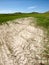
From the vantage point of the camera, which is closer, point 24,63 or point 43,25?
point 24,63

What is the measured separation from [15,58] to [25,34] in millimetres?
7524

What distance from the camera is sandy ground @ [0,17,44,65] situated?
16.7 m

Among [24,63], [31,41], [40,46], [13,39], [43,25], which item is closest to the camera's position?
[24,63]

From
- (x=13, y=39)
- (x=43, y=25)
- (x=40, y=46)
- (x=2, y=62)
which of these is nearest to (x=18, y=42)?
(x=13, y=39)

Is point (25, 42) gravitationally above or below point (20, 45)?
above

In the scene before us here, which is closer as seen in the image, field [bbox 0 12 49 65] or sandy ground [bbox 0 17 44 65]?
sandy ground [bbox 0 17 44 65]

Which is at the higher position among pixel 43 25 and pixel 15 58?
pixel 43 25

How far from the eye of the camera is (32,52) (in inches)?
701

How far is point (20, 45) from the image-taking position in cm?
2009

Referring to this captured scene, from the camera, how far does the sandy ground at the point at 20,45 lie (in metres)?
16.7

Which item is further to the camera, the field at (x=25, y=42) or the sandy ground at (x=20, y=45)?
the field at (x=25, y=42)

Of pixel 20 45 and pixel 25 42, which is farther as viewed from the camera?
pixel 25 42

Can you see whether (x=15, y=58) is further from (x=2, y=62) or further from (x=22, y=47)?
(x=22, y=47)

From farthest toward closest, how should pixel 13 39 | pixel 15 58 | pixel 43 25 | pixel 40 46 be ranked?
pixel 43 25, pixel 13 39, pixel 40 46, pixel 15 58
